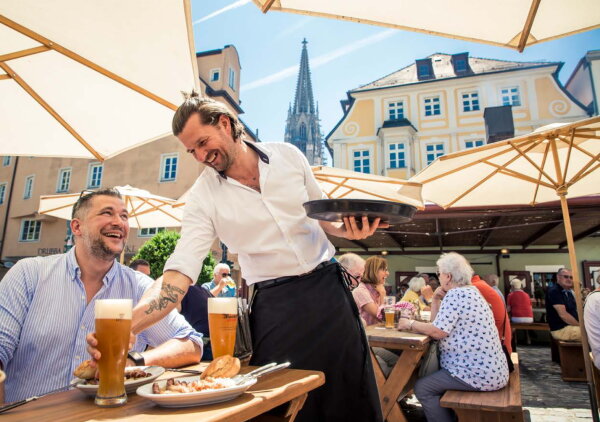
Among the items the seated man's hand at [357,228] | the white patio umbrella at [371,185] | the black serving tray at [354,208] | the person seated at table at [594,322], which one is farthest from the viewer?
the white patio umbrella at [371,185]

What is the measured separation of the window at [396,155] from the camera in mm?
22109

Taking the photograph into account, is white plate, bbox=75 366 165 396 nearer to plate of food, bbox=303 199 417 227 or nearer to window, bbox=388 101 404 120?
plate of food, bbox=303 199 417 227

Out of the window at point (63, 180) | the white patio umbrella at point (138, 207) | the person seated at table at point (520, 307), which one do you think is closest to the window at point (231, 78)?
the window at point (63, 180)

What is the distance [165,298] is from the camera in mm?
1490

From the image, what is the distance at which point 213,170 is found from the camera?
6.31 feet

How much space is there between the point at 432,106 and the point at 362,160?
16.5ft

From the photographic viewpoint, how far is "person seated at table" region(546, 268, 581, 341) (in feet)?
22.4

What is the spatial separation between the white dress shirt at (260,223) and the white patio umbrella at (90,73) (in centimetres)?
125

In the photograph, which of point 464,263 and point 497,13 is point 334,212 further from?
point 464,263

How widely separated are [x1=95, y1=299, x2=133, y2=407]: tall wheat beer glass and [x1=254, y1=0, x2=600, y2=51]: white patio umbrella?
8.00ft

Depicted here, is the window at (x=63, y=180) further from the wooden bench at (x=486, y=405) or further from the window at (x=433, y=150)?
the wooden bench at (x=486, y=405)

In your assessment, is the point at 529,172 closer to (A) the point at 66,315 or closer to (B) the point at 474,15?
(B) the point at 474,15

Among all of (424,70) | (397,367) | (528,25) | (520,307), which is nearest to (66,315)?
(397,367)

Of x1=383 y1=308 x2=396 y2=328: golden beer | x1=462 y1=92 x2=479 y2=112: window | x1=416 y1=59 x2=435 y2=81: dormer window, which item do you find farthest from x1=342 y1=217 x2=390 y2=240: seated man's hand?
x1=416 y1=59 x2=435 y2=81: dormer window
